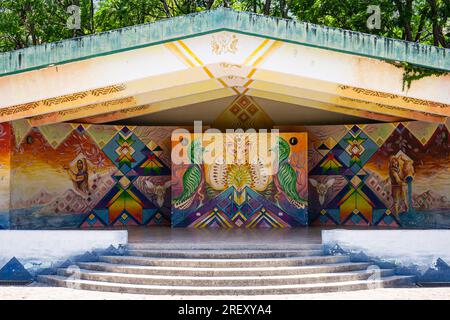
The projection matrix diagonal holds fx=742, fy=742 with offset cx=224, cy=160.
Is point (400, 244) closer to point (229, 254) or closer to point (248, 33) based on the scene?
point (229, 254)

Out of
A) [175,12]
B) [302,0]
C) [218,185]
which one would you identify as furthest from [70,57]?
[175,12]

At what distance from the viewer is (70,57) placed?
37.7 ft

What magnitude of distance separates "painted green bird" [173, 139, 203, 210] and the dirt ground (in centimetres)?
523

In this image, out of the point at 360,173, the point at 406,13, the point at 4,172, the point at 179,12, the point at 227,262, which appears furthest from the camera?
the point at 179,12

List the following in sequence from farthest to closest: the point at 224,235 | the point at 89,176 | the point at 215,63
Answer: the point at 89,176 → the point at 224,235 → the point at 215,63

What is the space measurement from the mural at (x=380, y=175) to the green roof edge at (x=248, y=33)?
13.1 feet

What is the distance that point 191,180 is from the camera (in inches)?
622

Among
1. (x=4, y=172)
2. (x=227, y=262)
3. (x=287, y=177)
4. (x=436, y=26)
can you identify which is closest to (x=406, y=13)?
(x=436, y=26)

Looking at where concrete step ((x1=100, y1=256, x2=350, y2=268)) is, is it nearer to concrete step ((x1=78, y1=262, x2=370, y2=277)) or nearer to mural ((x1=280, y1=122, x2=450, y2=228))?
concrete step ((x1=78, y1=262, x2=370, y2=277))

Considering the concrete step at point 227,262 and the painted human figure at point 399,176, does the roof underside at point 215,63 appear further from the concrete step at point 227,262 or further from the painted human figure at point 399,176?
the painted human figure at point 399,176

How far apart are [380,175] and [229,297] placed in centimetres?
716

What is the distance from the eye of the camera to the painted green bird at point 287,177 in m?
15.8

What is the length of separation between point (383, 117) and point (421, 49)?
4.09 meters

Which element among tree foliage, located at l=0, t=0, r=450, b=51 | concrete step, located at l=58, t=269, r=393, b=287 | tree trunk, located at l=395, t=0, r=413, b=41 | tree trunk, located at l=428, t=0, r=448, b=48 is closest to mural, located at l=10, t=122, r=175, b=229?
concrete step, located at l=58, t=269, r=393, b=287
